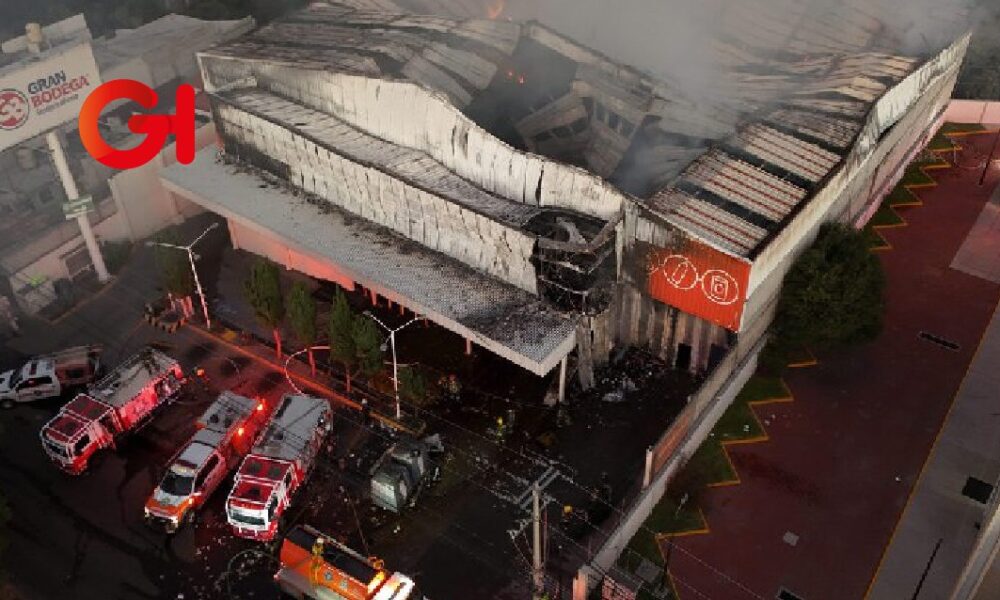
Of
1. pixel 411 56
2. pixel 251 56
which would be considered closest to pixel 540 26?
pixel 411 56

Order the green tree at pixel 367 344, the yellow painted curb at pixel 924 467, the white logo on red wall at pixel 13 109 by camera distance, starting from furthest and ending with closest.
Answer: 1. the white logo on red wall at pixel 13 109
2. the green tree at pixel 367 344
3. the yellow painted curb at pixel 924 467

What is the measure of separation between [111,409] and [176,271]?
26.6ft

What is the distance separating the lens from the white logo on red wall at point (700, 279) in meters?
35.2

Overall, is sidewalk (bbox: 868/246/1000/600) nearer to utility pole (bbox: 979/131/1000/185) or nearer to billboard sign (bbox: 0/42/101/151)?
utility pole (bbox: 979/131/1000/185)

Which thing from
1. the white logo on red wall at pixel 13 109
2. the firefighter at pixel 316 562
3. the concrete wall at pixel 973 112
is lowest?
the firefighter at pixel 316 562

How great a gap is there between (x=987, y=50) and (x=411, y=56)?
4058cm

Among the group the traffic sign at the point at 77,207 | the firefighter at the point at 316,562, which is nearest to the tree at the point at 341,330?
the firefighter at the point at 316,562

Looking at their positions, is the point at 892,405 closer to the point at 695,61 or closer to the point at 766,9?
the point at 695,61

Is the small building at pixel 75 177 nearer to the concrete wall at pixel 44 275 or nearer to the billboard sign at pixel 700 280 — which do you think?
the concrete wall at pixel 44 275

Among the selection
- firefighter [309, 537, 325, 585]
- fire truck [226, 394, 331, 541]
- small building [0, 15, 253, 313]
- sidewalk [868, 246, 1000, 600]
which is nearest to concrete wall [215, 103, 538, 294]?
small building [0, 15, 253, 313]

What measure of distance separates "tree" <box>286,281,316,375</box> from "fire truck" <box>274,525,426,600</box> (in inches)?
417

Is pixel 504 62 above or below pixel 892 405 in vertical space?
above

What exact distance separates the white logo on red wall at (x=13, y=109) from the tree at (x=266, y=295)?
12.3 meters

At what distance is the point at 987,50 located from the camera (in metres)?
59.8
